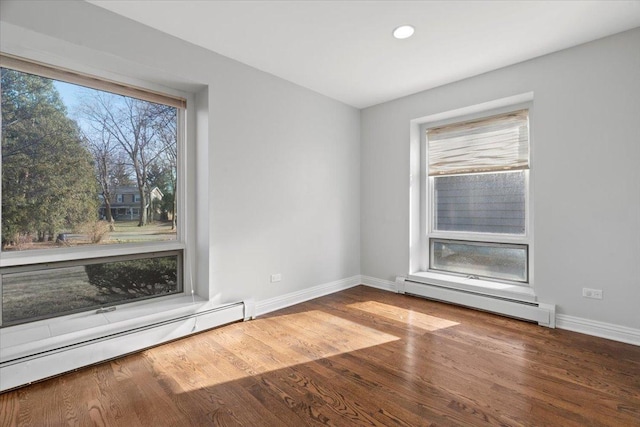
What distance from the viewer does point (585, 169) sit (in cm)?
285

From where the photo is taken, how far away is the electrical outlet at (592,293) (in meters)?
2.79

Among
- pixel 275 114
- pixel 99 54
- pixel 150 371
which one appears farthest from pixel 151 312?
A: pixel 275 114

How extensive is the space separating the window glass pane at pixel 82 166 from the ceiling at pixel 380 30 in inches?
31.8

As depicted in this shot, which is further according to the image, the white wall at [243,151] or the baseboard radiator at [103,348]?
the white wall at [243,151]

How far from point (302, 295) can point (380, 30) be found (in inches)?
118

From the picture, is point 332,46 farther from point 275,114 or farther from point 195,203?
point 195,203

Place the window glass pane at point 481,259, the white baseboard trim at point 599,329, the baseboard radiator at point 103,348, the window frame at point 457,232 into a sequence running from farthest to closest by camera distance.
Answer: the window glass pane at point 481,259
the window frame at point 457,232
the white baseboard trim at point 599,329
the baseboard radiator at point 103,348

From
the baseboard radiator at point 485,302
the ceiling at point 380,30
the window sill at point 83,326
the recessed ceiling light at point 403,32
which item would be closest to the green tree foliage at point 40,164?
the window sill at point 83,326

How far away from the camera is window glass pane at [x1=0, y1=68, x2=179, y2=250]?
2.27m

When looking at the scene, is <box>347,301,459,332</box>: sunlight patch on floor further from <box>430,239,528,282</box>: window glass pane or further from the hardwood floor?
<box>430,239,528,282</box>: window glass pane

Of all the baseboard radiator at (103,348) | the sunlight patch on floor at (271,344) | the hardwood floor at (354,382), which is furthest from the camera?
the sunlight patch on floor at (271,344)

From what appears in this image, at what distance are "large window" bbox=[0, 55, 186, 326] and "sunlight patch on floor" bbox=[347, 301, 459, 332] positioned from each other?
6.98 ft

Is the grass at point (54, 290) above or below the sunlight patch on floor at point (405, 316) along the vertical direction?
above

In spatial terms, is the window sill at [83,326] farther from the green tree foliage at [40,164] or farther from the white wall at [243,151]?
the green tree foliage at [40,164]
